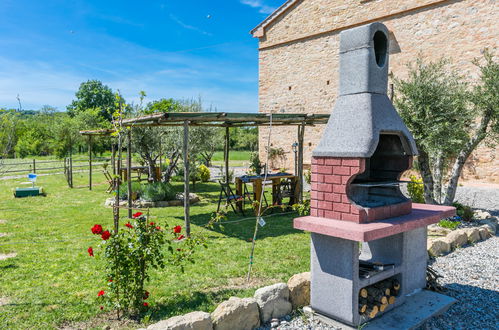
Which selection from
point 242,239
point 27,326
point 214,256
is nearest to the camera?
point 27,326

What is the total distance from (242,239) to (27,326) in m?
3.88

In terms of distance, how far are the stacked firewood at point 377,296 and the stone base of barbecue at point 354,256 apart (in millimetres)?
70

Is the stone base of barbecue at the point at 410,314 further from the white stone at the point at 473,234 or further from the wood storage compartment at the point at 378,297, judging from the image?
the white stone at the point at 473,234

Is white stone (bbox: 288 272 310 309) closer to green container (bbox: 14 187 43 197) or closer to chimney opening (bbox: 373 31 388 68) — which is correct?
chimney opening (bbox: 373 31 388 68)

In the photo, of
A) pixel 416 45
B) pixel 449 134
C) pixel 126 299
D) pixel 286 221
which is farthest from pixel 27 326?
pixel 416 45

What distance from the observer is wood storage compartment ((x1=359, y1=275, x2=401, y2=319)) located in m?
3.43

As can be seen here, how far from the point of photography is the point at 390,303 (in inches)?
142

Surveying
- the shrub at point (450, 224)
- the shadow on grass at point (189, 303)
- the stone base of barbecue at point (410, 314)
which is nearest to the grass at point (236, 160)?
the shrub at point (450, 224)

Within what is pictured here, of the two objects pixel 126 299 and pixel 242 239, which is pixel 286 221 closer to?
pixel 242 239

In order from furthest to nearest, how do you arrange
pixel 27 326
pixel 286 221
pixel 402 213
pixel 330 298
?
pixel 286 221 → pixel 402 213 → pixel 330 298 → pixel 27 326

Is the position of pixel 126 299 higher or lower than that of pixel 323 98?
lower

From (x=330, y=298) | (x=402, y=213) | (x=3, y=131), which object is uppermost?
(x=3, y=131)

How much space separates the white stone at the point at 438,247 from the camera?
18.1 feet

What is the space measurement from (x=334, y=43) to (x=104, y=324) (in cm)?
1649
